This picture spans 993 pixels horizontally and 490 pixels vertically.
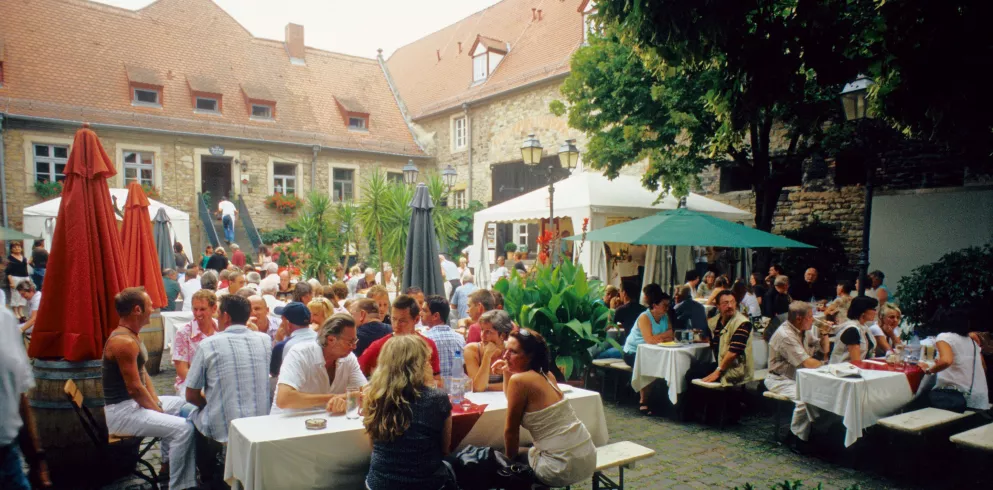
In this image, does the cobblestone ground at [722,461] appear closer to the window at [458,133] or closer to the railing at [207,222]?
the railing at [207,222]

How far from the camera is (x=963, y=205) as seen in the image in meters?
10.9

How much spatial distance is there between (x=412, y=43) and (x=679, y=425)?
29.0 m

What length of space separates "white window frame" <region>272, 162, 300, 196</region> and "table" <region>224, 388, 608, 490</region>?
64.2 feet

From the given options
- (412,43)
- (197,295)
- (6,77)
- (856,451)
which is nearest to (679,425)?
(856,451)

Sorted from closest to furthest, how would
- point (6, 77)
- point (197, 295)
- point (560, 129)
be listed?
1. point (197, 295)
2. point (6, 77)
3. point (560, 129)

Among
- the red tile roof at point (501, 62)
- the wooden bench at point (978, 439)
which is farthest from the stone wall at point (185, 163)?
the wooden bench at point (978, 439)

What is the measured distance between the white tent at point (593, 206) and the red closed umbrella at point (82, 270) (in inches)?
311

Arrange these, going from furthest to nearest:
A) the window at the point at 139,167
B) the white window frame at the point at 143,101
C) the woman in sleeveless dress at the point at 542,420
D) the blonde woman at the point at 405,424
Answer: the white window frame at the point at 143,101 < the window at the point at 139,167 < the woman in sleeveless dress at the point at 542,420 < the blonde woman at the point at 405,424

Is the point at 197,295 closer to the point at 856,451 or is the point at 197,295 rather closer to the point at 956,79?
the point at 956,79

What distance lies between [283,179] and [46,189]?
7.00 meters

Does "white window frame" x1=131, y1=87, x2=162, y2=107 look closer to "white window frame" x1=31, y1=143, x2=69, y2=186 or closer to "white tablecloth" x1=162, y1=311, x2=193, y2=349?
"white window frame" x1=31, y1=143, x2=69, y2=186

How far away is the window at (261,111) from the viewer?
21656mm

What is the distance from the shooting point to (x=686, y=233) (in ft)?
25.1

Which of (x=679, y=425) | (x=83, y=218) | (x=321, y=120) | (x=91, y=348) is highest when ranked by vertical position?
(x=321, y=120)
